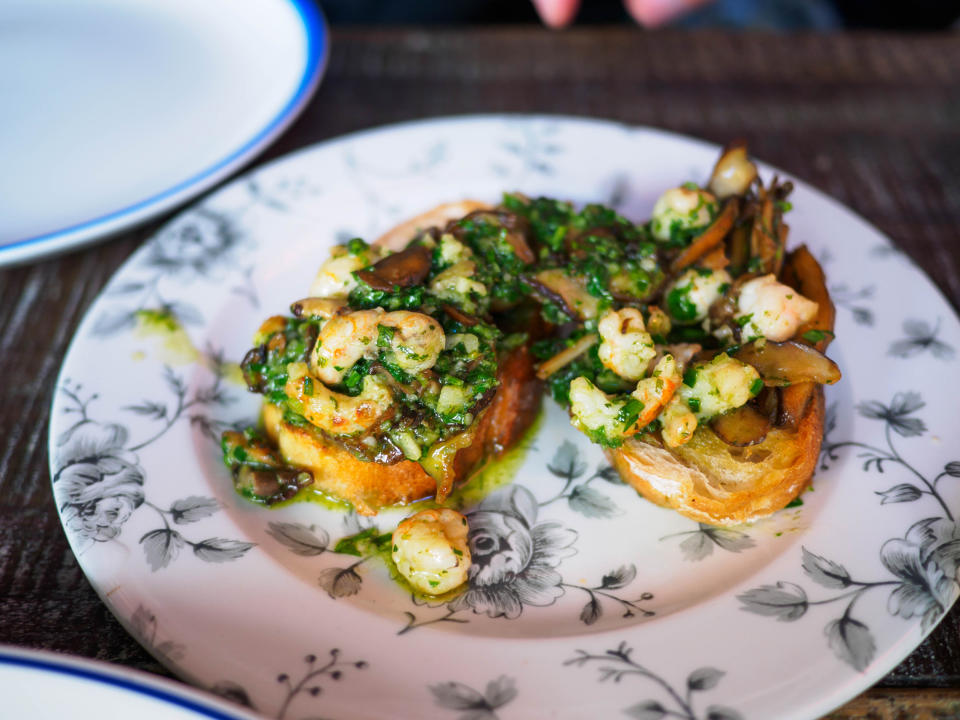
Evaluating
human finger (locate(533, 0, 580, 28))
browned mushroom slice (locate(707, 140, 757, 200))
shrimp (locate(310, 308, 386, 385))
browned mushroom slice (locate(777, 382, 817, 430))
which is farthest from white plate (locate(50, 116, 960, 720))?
human finger (locate(533, 0, 580, 28))

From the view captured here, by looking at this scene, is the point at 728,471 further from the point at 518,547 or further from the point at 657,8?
the point at 657,8

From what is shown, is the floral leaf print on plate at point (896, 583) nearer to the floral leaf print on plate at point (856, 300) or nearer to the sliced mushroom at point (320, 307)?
the floral leaf print on plate at point (856, 300)

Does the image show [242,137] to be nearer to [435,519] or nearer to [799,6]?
[435,519]

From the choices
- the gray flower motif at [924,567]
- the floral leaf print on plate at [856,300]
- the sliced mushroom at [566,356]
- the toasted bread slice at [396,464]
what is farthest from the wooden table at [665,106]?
the sliced mushroom at [566,356]

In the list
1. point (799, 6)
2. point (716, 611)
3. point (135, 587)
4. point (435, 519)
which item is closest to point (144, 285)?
point (135, 587)

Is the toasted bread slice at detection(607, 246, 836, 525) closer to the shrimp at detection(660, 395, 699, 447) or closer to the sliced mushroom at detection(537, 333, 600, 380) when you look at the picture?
the shrimp at detection(660, 395, 699, 447)

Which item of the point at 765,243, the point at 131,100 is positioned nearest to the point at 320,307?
the point at 765,243
